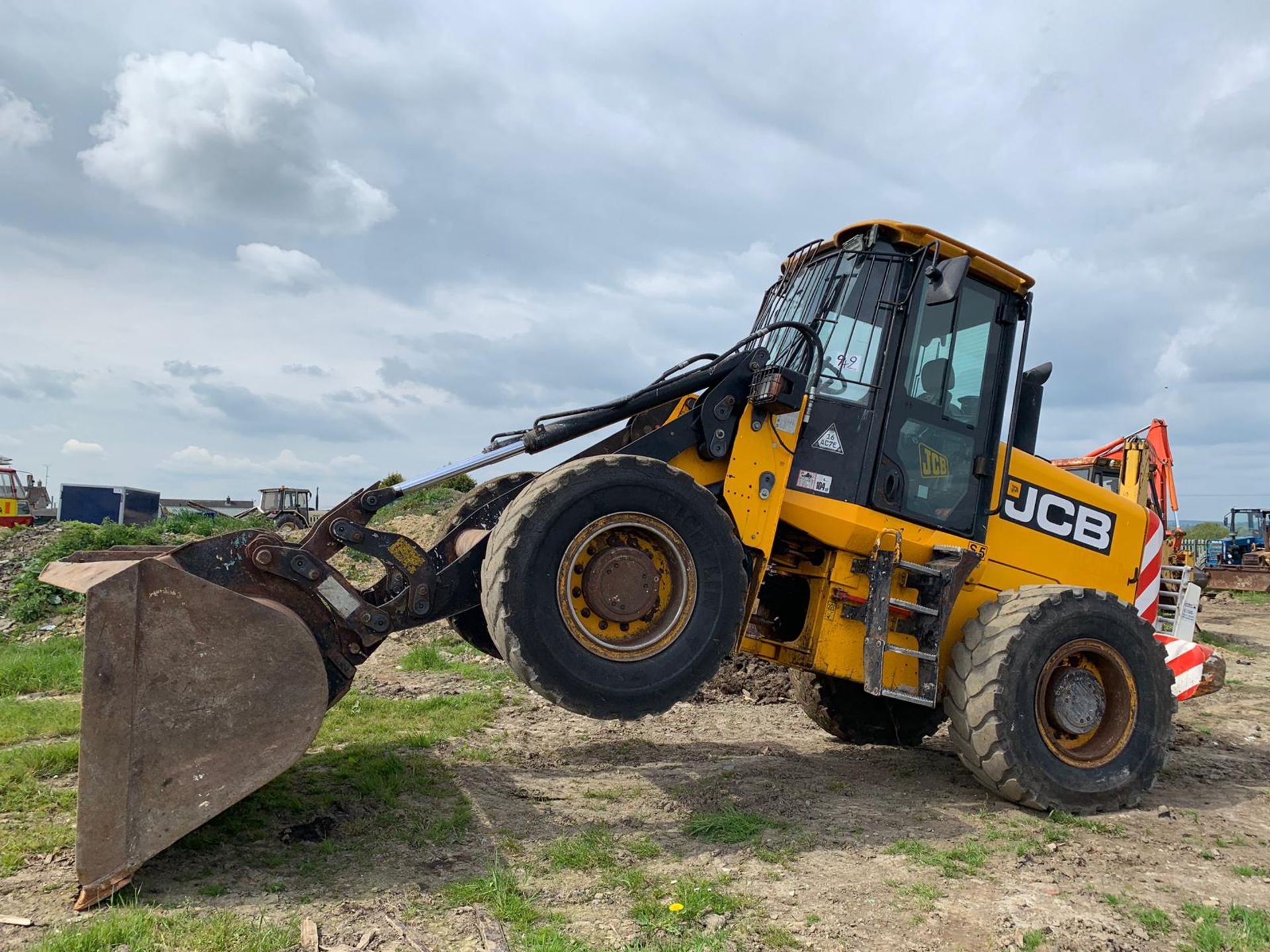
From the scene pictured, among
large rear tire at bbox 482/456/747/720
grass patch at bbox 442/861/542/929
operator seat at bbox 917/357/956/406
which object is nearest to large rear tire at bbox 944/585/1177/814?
operator seat at bbox 917/357/956/406

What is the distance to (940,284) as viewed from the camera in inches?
203

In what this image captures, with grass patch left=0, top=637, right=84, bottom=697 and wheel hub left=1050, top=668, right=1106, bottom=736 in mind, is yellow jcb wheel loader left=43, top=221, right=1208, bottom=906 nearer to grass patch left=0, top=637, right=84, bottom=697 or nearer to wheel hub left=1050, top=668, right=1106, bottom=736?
wheel hub left=1050, top=668, right=1106, bottom=736

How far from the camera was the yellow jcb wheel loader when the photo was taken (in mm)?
3768

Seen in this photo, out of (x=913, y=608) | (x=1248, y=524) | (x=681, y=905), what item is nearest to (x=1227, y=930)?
(x=913, y=608)

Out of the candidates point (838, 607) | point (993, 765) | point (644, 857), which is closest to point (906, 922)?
point (644, 857)

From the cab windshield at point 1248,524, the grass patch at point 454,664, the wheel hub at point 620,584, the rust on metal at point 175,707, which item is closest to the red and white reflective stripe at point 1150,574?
the wheel hub at point 620,584

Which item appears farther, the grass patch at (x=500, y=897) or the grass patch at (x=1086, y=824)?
the grass patch at (x=1086, y=824)

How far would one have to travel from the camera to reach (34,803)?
15.4 ft

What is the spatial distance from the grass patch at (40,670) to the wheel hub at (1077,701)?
7511 millimetres

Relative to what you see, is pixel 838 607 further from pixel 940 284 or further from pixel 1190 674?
pixel 1190 674

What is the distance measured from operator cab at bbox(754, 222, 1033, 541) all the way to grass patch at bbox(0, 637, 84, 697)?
21.4 feet

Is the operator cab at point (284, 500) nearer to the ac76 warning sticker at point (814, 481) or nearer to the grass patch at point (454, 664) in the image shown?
the grass patch at point (454, 664)

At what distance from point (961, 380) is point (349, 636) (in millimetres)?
3927

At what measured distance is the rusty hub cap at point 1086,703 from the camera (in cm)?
545
